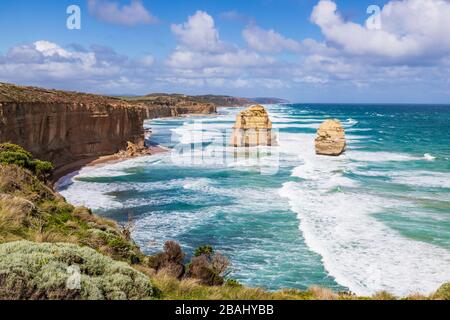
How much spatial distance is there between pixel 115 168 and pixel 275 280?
87.9ft

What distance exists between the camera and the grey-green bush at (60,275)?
6508mm

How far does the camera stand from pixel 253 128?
172 ft

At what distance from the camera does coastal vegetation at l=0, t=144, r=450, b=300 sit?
21.9 ft

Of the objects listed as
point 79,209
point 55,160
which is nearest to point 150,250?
point 79,209

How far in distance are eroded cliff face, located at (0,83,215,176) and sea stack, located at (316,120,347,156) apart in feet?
65.6

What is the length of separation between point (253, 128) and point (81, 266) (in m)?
45.4

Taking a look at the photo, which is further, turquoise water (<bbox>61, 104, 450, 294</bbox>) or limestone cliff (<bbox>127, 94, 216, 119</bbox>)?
limestone cliff (<bbox>127, 94, 216, 119</bbox>)

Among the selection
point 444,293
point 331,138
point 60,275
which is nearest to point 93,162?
point 331,138

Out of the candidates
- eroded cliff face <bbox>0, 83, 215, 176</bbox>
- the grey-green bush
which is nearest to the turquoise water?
eroded cliff face <bbox>0, 83, 215, 176</bbox>

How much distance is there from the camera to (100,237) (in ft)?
37.5

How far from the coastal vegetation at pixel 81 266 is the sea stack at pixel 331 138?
33338 millimetres

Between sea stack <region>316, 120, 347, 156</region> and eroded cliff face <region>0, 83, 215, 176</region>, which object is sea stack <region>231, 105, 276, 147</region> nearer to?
sea stack <region>316, 120, 347, 156</region>
